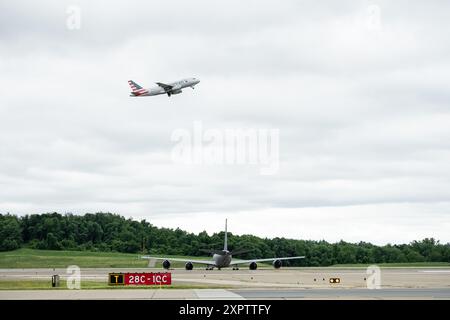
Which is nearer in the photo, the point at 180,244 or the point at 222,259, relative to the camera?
the point at 222,259

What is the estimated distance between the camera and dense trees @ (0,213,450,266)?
153 meters

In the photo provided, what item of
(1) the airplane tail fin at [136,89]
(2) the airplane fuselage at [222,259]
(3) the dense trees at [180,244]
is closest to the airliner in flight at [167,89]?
(1) the airplane tail fin at [136,89]

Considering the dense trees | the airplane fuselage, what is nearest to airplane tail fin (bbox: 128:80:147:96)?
the airplane fuselage

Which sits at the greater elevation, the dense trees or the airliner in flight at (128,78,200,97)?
the airliner in flight at (128,78,200,97)

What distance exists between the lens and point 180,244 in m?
169

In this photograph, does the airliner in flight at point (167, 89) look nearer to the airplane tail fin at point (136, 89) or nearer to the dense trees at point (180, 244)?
the airplane tail fin at point (136, 89)

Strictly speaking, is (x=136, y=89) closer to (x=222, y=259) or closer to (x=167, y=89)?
(x=167, y=89)

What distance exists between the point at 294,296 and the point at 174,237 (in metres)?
140

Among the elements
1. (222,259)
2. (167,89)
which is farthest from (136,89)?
(222,259)

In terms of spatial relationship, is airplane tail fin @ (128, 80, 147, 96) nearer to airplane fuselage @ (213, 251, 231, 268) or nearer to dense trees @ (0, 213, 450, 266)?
airplane fuselage @ (213, 251, 231, 268)

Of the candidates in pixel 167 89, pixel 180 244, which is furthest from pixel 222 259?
pixel 180 244

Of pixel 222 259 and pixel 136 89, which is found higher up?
pixel 136 89
